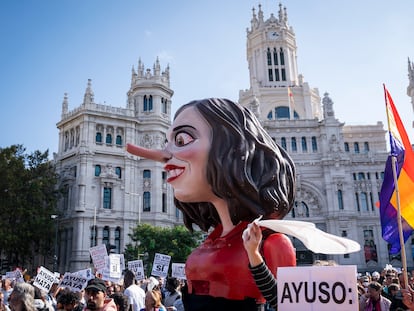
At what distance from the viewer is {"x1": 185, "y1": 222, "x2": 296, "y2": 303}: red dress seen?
3.08m

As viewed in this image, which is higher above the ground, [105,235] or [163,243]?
[105,235]

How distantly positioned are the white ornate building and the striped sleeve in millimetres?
34200

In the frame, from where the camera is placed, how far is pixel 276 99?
5069cm

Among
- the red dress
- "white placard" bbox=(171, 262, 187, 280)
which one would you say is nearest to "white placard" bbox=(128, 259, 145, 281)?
"white placard" bbox=(171, 262, 187, 280)

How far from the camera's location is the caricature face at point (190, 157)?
3.54 metres

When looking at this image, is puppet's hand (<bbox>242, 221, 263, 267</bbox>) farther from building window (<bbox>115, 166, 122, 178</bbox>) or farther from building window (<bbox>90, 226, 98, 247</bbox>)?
building window (<bbox>115, 166, 122, 178</bbox>)

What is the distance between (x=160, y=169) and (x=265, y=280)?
37.8 m

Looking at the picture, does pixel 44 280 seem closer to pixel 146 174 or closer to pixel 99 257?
pixel 99 257

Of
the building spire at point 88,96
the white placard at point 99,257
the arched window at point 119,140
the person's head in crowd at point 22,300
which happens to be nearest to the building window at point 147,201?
the arched window at point 119,140

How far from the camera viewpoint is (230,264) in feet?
10.5

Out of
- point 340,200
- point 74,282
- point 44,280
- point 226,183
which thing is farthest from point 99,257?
point 340,200

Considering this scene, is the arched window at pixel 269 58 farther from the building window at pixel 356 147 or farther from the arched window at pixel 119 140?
the arched window at pixel 119 140

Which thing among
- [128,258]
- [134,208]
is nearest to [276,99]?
[134,208]

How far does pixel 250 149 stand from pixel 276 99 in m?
48.4
